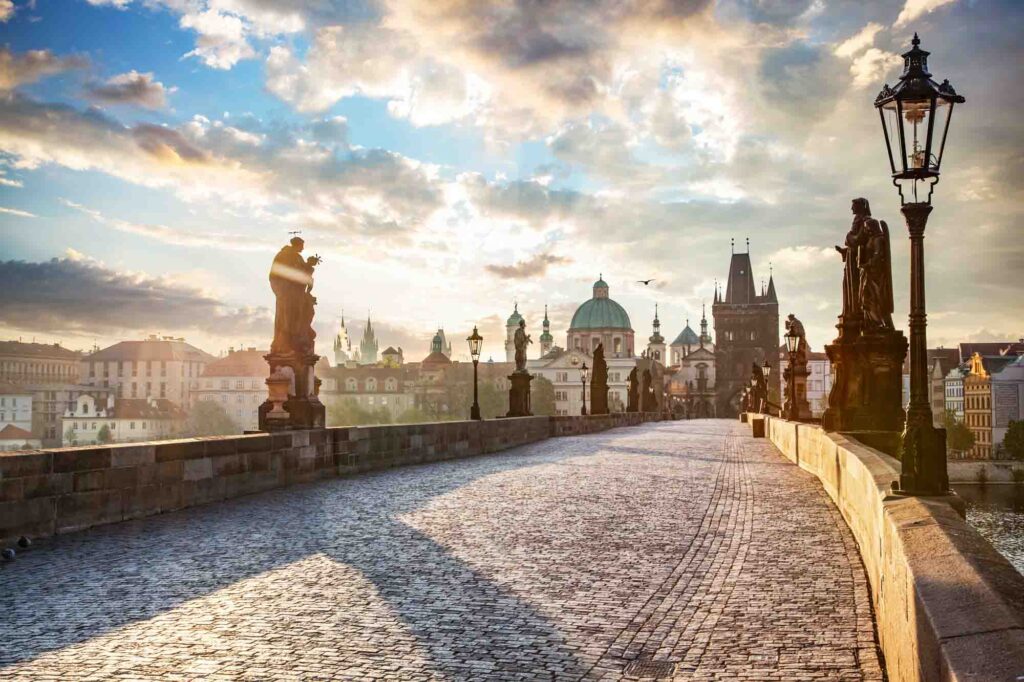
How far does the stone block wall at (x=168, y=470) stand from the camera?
8539 mm

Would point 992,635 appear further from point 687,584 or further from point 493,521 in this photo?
point 493,521

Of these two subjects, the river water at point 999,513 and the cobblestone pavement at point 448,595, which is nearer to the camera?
the cobblestone pavement at point 448,595

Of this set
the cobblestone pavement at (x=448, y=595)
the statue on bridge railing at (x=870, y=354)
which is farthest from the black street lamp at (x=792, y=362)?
the cobblestone pavement at (x=448, y=595)

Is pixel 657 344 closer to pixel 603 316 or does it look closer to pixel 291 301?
pixel 603 316

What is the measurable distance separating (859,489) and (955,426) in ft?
317

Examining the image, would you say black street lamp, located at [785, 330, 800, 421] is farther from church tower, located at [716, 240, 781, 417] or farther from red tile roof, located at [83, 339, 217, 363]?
red tile roof, located at [83, 339, 217, 363]

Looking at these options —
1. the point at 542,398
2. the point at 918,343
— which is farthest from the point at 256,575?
the point at 542,398

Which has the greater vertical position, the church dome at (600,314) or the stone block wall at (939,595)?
the church dome at (600,314)

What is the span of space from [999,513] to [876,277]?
125ft

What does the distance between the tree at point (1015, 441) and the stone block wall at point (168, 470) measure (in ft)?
243

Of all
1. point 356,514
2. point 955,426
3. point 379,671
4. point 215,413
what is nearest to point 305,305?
point 356,514

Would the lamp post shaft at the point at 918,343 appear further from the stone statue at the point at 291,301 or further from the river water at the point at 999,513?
the river water at the point at 999,513

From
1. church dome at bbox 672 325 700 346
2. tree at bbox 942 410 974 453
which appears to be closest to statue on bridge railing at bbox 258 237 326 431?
tree at bbox 942 410 974 453

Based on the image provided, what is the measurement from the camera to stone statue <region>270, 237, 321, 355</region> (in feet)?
54.1
